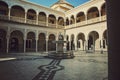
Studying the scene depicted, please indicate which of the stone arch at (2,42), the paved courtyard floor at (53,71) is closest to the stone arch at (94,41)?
the paved courtyard floor at (53,71)

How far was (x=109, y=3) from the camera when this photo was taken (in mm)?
1195

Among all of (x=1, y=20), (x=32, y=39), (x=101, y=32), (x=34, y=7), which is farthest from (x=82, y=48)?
(x=1, y=20)

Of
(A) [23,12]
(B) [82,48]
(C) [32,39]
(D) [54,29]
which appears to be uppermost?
(A) [23,12]

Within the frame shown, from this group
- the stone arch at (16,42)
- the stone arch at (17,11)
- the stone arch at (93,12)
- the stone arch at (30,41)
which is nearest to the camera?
the stone arch at (17,11)

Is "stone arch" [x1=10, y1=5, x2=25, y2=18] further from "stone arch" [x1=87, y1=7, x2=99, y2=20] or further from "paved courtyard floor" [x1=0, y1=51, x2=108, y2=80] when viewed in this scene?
"paved courtyard floor" [x1=0, y1=51, x2=108, y2=80]

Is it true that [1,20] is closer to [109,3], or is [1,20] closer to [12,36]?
[12,36]

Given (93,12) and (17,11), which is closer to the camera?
(17,11)

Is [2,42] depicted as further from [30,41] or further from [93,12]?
[93,12]

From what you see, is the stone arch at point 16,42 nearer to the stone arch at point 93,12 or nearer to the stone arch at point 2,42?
the stone arch at point 2,42

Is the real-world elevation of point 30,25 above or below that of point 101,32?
above

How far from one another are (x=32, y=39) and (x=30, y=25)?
380 centimetres

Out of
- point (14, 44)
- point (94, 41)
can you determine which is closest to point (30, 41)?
point (14, 44)

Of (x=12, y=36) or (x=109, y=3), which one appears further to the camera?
(x=12, y=36)

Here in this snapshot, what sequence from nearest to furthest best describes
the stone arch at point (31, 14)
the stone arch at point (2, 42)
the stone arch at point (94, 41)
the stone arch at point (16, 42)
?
the stone arch at point (2, 42) → the stone arch at point (16, 42) → the stone arch at point (94, 41) → the stone arch at point (31, 14)
